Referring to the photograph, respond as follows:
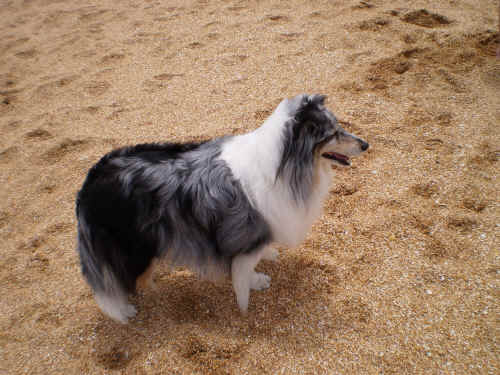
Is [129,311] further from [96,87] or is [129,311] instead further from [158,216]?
[96,87]

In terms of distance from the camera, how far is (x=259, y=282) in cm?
230

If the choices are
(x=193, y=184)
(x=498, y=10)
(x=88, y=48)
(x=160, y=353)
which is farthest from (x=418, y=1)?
(x=160, y=353)

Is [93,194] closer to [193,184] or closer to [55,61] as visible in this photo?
[193,184]

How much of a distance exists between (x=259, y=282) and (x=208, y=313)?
399 millimetres

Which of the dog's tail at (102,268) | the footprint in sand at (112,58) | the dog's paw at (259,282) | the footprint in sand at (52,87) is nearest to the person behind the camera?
the dog's tail at (102,268)

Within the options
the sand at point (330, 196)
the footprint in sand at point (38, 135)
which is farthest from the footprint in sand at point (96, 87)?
the footprint in sand at point (38, 135)

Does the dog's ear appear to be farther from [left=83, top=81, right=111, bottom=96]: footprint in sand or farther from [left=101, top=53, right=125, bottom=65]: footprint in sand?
[left=101, top=53, right=125, bottom=65]: footprint in sand

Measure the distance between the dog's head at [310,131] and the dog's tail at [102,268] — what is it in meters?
1.12

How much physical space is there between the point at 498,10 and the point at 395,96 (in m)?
2.42

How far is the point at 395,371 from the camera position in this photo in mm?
1803

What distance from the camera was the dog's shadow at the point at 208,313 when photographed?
2.04 meters

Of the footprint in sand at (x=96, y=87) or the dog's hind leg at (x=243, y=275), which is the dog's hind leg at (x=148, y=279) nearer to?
the dog's hind leg at (x=243, y=275)

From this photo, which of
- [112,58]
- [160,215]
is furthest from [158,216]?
[112,58]

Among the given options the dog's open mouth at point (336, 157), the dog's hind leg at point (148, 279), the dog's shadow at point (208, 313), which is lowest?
the dog's shadow at point (208, 313)
